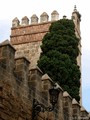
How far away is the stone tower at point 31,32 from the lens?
1431 inches

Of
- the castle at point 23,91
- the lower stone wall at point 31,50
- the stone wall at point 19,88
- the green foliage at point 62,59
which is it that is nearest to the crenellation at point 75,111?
the castle at point 23,91

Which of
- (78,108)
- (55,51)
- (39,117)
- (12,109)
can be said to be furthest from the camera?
(55,51)

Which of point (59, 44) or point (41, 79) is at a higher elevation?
point (59, 44)

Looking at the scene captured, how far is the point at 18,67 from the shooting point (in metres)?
11.2

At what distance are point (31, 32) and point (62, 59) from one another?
1549 cm

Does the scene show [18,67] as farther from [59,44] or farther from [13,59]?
[59,44]

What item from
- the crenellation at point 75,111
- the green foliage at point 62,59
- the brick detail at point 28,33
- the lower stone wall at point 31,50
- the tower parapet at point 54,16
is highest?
the tower parapet at point 54,16

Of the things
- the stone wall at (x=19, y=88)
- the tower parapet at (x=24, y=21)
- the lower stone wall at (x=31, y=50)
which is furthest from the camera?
the tower parapet at (x=24, y=21)

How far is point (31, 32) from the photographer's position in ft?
121

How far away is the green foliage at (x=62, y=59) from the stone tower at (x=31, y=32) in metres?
12.0

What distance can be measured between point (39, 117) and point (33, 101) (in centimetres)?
54

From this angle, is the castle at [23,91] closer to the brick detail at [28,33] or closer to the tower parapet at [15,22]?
the brick detail at [28,33]

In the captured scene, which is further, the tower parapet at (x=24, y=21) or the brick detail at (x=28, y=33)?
the tower parapet at (x=24, y=21)

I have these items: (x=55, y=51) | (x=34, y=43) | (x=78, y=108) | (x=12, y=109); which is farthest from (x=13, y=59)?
(x=34, y=43)
